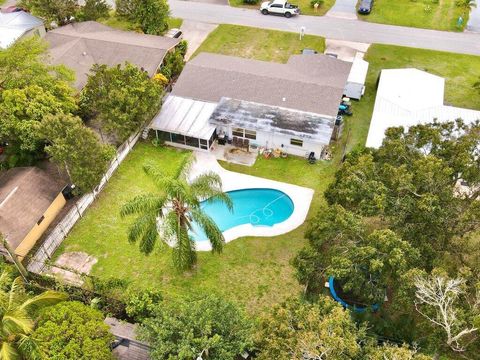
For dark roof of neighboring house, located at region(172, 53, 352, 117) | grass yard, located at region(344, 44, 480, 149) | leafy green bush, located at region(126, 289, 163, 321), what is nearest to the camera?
leafy green bush, located at region(126, 289, 163, 321)

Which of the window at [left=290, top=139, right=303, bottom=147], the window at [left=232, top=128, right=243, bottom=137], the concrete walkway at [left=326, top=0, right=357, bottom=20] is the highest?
the concrete walkway at [left=326, top=0, right=357, bottom=20]

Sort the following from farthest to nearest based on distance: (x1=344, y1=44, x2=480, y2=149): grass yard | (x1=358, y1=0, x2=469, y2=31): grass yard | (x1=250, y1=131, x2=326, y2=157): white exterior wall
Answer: (x1=358, y1=0, x2=469, y2=31): grass yard
(x1=344, y1=44, x2=480, y2=149): grass yard
(x1=250, y1=131, x2=326, y2=157): white exterior wall

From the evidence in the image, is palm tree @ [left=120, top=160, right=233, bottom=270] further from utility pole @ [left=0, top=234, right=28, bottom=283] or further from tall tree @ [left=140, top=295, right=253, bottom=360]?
utility pole @ [left=0, top=234, right=28, bottom=283]

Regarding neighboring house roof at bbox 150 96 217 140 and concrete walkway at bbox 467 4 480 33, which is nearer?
neighboring house roof at bbox 150 96 217 140

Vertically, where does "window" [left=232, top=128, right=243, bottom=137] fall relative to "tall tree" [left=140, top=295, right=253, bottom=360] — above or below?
below

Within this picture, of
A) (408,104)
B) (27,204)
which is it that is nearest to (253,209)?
(27,204)

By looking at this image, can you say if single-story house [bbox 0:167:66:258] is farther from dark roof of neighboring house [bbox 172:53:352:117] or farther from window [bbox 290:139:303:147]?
window [bbox 290:139:303:147]

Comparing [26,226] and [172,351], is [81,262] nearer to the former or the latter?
[26,226]

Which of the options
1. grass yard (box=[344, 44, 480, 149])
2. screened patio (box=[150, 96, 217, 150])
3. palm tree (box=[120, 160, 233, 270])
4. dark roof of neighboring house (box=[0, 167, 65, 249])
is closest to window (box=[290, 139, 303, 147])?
grass yard (box=[344, 44, 480, 149])
